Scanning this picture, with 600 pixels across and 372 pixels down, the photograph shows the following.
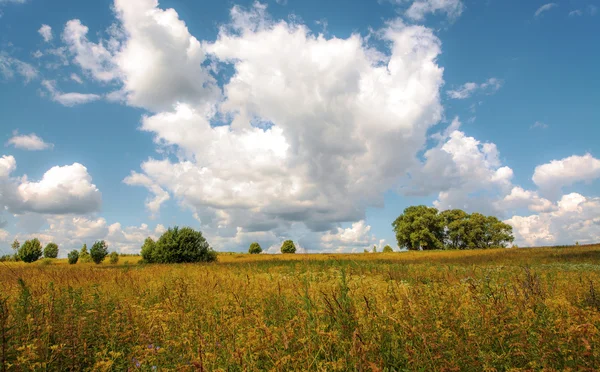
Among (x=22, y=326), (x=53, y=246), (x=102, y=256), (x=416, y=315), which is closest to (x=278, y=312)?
(x=416, y=315)

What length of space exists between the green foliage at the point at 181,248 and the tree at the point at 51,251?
1569 inches

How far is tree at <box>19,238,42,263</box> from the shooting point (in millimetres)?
54194

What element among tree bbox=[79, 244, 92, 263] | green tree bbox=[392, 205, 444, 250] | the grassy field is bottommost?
the grassy field

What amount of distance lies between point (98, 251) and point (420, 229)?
56.0m

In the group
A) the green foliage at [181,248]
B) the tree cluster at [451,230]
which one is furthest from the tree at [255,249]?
the tree cluster at [451,230]

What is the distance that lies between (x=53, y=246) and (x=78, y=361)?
7048cm

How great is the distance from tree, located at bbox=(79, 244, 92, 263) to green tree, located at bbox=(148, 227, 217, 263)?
53.2ft

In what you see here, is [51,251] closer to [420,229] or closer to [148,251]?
[148,251]

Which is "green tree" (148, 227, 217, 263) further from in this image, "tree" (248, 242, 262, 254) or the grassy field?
the grassy field

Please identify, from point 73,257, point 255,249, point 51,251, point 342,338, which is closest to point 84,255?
point 73,257

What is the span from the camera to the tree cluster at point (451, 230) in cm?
6494

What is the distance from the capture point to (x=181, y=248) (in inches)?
1208

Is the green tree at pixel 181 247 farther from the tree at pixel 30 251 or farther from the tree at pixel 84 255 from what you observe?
the tree at pixel 30 251

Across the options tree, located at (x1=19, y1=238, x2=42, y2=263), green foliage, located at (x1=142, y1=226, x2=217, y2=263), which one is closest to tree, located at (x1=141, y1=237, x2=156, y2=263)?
green foliage, located at (x1=142, y1=226, x2=217, y2=263)
